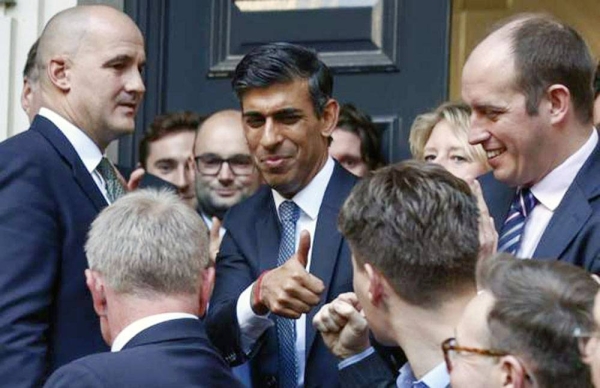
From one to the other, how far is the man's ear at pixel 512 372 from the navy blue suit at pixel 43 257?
67.7 inches

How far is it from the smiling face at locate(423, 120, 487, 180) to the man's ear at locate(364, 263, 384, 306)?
69.4 inches

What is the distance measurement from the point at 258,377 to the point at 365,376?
901 mm

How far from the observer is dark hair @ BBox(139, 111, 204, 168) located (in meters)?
7.31

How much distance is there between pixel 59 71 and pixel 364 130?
159 cm

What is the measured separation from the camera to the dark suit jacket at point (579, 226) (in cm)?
495

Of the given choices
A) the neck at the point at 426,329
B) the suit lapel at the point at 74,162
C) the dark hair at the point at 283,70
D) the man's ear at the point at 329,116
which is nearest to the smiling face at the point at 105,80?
the suit lapel at the point at 74,162

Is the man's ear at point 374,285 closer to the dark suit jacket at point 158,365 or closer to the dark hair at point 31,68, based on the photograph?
the dark suit jacket at point 158,365

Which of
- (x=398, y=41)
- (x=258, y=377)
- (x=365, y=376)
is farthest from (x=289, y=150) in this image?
(x=398, y=41)

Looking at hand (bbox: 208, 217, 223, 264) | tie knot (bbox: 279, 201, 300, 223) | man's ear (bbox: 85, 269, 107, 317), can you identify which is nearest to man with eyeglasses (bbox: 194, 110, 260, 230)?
hand (bbox: 208, 217, 223, 264)

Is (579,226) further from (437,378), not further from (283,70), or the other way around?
(283,70)

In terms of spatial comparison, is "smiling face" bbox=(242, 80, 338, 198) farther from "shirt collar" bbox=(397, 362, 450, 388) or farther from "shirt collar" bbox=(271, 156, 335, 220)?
"shirt collar" bbox=(397, 362, 450, 388)

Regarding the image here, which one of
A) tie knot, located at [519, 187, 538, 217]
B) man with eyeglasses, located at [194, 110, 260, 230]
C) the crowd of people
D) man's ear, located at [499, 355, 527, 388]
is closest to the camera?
man's ear, located at [499, 355, 527, 388]

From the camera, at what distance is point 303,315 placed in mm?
5566

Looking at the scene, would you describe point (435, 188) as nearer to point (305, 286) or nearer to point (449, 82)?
point (305, 286)
